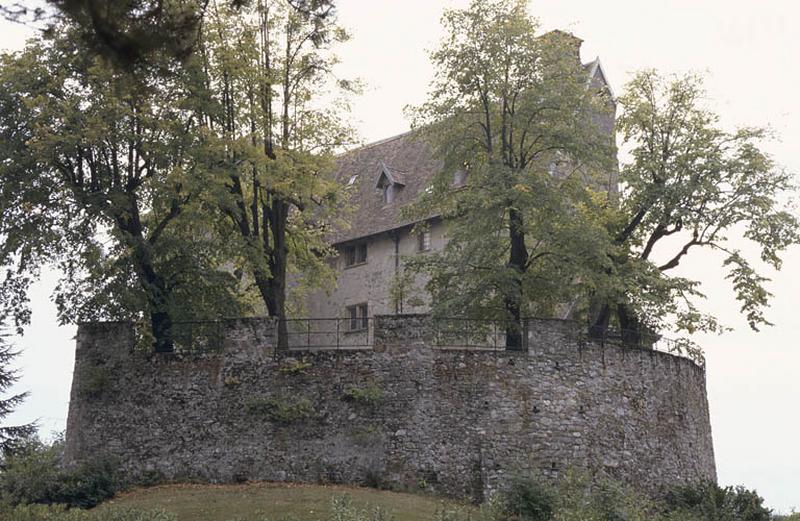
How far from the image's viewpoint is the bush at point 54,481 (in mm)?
35469

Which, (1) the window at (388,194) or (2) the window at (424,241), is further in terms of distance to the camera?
(1) the window at (388,194)

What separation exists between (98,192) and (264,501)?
Answer: 37.8 ft

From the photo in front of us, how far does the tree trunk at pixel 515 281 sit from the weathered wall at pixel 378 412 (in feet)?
2.80

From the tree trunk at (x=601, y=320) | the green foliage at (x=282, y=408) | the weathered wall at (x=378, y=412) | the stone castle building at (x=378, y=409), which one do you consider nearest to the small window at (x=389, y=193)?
the tree trunk at (x=601, y=320)

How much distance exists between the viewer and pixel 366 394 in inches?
1443

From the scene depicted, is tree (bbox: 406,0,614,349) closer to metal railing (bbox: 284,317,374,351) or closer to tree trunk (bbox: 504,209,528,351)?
tree trunk (bbox: 504,209,528,351)

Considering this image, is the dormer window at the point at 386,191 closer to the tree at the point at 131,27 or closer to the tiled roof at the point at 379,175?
the tiled roof at the point at 379,175

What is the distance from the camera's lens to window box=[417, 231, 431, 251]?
50.7 metres

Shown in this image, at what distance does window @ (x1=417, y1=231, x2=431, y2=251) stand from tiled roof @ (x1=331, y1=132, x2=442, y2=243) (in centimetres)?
82

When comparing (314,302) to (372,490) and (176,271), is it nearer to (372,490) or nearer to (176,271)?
(176,271)

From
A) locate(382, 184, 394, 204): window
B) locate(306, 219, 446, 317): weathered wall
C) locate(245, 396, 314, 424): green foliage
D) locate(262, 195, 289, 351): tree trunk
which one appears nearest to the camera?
locate(245, 396, 314, 424): green foliage

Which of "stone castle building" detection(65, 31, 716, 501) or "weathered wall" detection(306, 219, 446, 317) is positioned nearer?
"stone castle building" detection(65, 31, 716, 501)

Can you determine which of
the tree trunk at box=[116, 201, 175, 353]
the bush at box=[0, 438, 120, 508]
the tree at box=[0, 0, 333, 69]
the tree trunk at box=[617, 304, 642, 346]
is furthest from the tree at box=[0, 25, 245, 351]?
the tree at box=[0, 0, 333, 69]

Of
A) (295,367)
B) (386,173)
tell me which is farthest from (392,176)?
(295,367)
